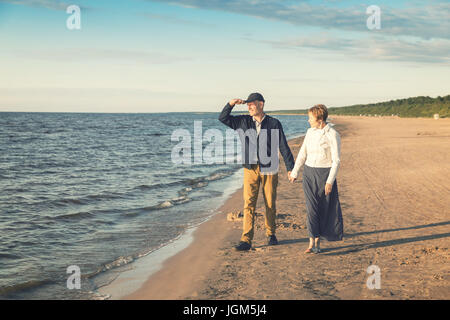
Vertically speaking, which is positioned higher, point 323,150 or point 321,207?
point 323,150

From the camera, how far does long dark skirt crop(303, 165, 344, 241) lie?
578cm

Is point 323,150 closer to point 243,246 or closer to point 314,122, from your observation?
Result: point 314,122

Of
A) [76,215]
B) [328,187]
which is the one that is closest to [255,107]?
[328,187]

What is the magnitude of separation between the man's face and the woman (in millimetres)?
738

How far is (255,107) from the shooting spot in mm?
5887

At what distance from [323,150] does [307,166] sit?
36 cm

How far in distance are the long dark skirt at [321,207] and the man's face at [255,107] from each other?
3.63 feet

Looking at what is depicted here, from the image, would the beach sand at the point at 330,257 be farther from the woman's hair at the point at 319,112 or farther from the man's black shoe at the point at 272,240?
the woman's hair at the point at 319,112

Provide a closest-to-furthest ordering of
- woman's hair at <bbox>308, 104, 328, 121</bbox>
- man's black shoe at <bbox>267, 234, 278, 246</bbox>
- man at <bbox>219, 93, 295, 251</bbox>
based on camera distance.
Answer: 1. woman's hair at <bbox>308, 104, 328, 121</bbox>
2. man at <bbox>219, 93, 295, 251</bbox>
3. man's black shoe at <bbox>267, 234, 278, 246</bbox>

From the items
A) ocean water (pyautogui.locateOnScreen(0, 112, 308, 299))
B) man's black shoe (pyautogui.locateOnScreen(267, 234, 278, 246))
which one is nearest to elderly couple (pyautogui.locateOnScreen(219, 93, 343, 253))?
man's black shoe (pyautogui.locateOnScreen(267, 234, 278, 246))

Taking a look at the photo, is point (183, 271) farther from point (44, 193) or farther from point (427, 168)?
point (427, 168)

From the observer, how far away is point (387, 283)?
473 cm

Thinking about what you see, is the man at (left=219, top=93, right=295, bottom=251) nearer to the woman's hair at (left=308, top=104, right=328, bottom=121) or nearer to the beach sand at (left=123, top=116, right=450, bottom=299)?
the woman's hair at (left=308, top=104, right=328, bottom=121)
